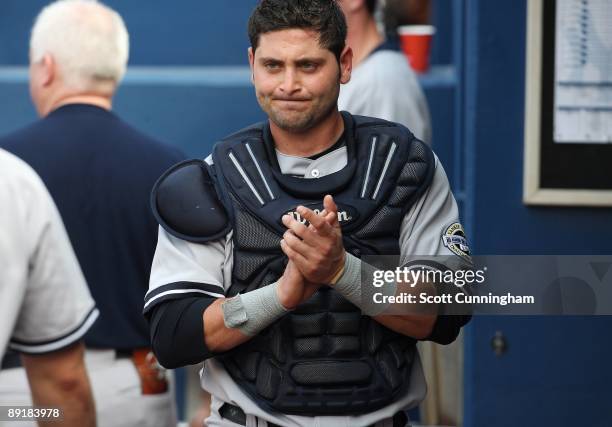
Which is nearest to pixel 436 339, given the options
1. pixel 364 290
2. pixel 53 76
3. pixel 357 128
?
pixel 364 290

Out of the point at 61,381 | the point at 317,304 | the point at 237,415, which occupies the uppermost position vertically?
the point at 317,304

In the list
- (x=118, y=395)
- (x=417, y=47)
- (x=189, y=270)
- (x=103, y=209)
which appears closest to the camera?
(x=189, y=270)

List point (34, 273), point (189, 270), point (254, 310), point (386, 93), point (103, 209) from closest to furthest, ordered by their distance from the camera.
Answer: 1. point (34, 273)
2. point (254, 310)
3. point (189, 270)
4. point (103, 209)
5. point (386, 93)

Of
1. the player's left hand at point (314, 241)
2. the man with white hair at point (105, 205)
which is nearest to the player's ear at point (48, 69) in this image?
the man with white hair at point (105, 205)

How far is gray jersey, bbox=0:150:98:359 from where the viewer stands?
106 inches

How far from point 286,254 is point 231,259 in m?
0.19

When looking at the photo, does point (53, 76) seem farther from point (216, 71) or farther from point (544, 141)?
point (216, 71)

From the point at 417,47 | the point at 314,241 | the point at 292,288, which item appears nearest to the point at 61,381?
the point at 292,288

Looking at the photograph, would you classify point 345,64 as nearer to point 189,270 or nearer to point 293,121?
point 293,121

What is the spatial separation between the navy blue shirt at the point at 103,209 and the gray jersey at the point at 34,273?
50.2 inches

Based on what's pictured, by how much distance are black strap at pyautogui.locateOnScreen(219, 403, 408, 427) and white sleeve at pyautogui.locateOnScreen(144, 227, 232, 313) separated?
12.2 inches

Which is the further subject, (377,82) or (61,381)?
(377,82)

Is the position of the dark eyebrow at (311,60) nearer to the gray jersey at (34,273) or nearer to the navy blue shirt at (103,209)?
the gray jersey at (34,273)

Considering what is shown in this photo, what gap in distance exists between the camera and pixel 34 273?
9.09ft
